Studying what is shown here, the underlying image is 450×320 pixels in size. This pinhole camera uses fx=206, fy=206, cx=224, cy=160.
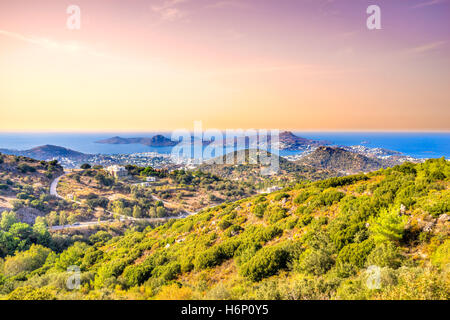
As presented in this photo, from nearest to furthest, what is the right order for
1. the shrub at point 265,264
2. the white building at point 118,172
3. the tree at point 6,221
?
the shrub at point 265,264, the tree at point 6,221, the white building at point 118,172

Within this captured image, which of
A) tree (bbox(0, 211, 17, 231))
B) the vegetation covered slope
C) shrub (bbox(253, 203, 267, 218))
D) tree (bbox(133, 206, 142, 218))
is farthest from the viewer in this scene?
tree (bbox(133, 206, 142, 218))

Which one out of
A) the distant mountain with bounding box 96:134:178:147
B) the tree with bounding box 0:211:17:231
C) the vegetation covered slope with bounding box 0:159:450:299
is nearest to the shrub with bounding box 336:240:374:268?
the vegetation covered slope with bounding box 0:159:450:299

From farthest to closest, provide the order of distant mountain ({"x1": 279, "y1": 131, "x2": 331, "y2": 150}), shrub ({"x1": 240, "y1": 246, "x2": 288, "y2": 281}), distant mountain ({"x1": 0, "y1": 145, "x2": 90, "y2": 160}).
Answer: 1. distant mountain ({"x1": 279, "y1": 131, "x2": 331, "y2": 150})
2. distant mountain ({"x1": 0, "y1": 145, "x2": 90, "y2": 160})
3. shrub ({"x1": 240, "y1": 246, "x2": 288, "y2": 281})

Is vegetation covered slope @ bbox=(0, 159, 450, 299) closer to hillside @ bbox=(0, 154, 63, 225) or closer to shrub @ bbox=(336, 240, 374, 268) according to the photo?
shrub @ bbox=(336, 240, 374, 268)

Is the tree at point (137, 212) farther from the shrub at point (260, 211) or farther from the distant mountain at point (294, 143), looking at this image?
the distant mountain at point (294, 143)

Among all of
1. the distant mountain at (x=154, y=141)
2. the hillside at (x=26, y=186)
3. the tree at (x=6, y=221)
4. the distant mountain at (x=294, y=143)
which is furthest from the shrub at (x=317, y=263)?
the distant mountain at (x=154, y=141)

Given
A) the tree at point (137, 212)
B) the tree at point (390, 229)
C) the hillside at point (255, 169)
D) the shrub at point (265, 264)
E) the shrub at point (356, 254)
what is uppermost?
the tree at point (390, 229)

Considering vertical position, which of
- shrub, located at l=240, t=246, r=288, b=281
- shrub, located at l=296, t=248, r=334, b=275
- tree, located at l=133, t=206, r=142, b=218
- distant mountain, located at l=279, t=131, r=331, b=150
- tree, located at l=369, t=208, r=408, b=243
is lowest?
tree, located at l=133, t=206, r=142, b=218
